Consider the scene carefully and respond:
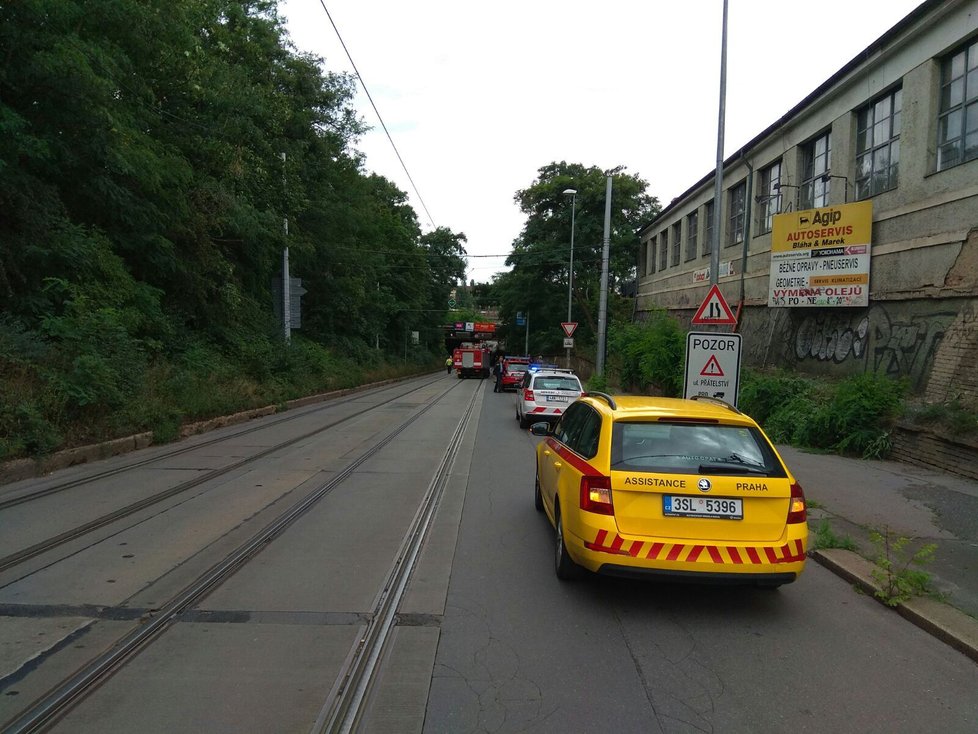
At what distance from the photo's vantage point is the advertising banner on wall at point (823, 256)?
1577 cm

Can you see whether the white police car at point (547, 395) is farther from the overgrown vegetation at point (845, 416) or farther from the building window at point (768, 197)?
the building window at point (768, 197)

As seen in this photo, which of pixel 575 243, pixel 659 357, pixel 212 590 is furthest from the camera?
pixel 575 243

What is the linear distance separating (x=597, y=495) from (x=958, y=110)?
12990mm

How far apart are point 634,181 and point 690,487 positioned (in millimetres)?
44671

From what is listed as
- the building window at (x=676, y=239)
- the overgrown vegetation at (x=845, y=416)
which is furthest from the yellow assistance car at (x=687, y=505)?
the building window at (x=676, y=239)

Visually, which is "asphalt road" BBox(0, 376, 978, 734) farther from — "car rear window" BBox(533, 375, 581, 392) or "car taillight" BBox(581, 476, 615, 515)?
"car rear window" BBox(533, 375, 581, 392)

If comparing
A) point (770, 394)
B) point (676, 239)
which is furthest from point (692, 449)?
point (676, 239)

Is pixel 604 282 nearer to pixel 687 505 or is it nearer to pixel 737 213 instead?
pixel 737 213

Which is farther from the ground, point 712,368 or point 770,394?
point 712,368

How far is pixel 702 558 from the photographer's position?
4.71 metres

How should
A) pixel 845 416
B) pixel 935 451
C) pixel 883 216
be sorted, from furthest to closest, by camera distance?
1. pixel 883 216
2. pixel 845 416
3. pixel 935 451

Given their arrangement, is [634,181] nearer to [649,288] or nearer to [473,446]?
[649,288]

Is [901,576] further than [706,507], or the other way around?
[901,576]

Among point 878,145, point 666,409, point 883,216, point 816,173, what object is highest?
point 816,173
